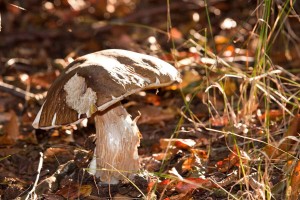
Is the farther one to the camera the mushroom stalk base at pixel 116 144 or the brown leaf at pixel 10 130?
the brown leaf at pixel 10 130

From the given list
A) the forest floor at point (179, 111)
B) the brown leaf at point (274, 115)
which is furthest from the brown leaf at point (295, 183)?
the brown leaf at point (274, 115)

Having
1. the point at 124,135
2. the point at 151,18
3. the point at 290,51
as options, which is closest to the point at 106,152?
the point at 124,135

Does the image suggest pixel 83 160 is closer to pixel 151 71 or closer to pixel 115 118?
pixel 115 118

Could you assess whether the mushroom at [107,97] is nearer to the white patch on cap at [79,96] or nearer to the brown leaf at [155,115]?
the white patch on cap at [79,96]

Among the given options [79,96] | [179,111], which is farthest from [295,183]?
[179,111]

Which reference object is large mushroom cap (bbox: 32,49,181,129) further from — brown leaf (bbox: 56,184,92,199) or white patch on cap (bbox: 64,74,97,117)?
brown leaf (bbox: 56,184,92,199)

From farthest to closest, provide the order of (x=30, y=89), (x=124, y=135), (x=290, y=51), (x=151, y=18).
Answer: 1. (x=151, y=18)
2. (x=290, y=51)
3. (x=30, y=89)
4. (x=124, y=135)
